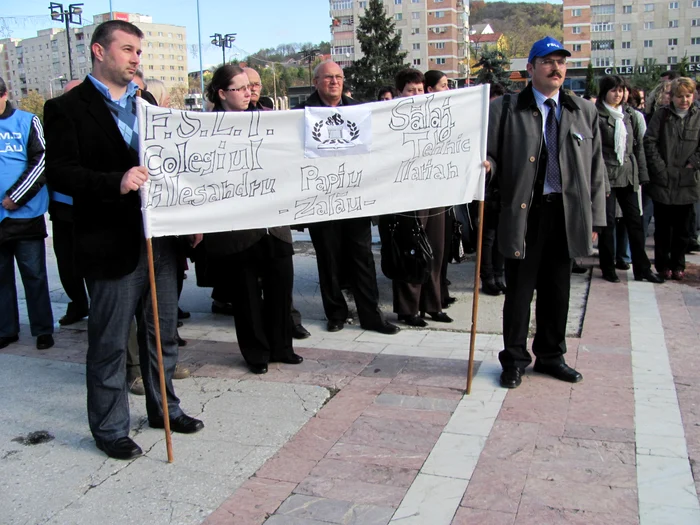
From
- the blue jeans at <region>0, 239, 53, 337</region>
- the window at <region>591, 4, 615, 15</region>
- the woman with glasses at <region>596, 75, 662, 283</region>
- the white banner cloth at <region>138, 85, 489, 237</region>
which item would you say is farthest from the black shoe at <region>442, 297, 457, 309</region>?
the window at <region>591, 4, 615, 15</region>

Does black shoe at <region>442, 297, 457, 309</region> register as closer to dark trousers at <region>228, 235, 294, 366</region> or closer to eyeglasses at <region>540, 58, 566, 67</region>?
dark trousers at <region>228, 235, 294, 366</region>

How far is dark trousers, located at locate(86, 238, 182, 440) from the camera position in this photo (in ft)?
12.0

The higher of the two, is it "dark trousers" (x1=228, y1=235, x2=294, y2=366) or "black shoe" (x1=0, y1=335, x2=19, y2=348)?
"dark trousers" (x1=228, y1=235, x2=294, y2=366)

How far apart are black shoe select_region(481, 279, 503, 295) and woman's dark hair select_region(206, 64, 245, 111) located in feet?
10.7

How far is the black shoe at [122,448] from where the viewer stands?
3684 millimetres

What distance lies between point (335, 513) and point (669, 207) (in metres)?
5.74

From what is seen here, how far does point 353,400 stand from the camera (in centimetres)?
434

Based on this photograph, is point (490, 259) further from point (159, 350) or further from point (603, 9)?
point (603, 9)

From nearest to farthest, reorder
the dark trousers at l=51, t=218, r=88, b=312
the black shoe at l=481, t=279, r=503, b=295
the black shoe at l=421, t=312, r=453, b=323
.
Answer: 1. the black shoe at l=421, t=312, r=453, b=323
2. the dark trousers at l=51, t=218, r=88, b=312
3. the black shoe at l=481, t=279, r=503, b=295

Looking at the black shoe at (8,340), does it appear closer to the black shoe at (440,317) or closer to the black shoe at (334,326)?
the black shoe at (334,326)

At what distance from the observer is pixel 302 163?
4234 millimetres

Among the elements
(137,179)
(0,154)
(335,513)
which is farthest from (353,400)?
(0,154)

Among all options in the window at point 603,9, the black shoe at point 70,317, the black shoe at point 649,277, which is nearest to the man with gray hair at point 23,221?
the black shoe at point 70,317

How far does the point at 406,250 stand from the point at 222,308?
1997 millimetres
